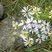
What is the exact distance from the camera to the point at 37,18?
218 cm

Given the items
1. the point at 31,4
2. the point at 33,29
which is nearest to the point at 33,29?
the point at 33,29

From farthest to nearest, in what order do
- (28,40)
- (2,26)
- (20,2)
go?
1. (20,2)
2. (2,26)
3. (28,40)

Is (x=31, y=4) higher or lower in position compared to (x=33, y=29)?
higher

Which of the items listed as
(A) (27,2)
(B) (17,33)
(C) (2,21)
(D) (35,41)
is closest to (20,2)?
(A) (27,2)

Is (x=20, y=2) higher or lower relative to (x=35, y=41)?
higher

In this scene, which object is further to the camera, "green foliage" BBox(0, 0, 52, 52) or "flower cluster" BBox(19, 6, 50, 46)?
"green foliage" BBox(0, 0, 52, 52)

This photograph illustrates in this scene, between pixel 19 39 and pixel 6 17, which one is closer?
pixel 19 39

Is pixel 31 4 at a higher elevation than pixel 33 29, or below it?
higher

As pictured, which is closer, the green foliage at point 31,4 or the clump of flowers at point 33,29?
the clump of flowers at point 33,29

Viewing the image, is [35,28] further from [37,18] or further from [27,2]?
[27,2]

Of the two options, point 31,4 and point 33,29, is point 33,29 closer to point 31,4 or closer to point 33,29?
point 33,29

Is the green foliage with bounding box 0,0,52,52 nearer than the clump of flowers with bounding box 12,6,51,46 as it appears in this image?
No

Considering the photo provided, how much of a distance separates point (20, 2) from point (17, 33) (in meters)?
0.57

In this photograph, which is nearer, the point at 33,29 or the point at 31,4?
the point at 33,29
